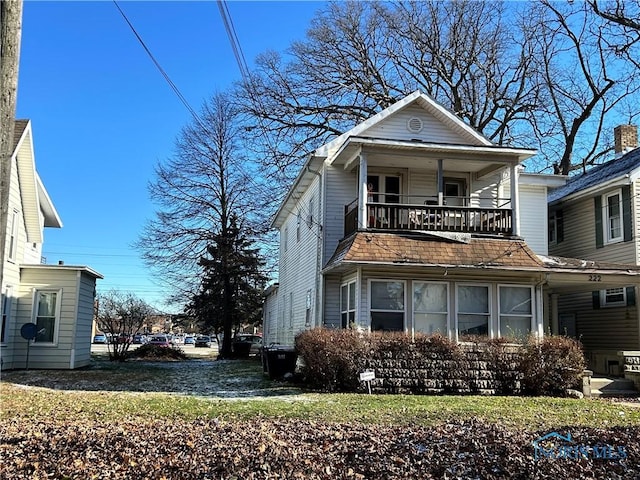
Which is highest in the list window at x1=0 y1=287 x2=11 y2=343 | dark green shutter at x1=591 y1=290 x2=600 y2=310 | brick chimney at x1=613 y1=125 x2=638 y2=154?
brick chimney at x1=613 y1=125 x2=638 y2=154

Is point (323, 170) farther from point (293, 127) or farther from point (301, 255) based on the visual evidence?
point (293, 127)

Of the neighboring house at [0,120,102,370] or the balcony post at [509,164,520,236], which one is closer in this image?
the balcony post at [509,164,520,236]

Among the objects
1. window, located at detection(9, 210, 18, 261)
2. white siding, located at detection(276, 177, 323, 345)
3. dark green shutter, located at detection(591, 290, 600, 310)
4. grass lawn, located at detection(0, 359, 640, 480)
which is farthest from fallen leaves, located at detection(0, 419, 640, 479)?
dark green shutter, located at detection(591, 290, 600, 310)

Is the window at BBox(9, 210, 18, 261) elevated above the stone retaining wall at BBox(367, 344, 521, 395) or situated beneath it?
elevated above

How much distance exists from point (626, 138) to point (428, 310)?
13.5m

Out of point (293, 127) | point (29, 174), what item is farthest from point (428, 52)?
point (29, 174)

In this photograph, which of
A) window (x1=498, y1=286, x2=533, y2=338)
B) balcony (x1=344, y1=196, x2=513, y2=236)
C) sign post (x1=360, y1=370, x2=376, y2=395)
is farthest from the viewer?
balcony (x1=344, y1=196, x2=513, y2=236)

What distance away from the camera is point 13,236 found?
18547 millimetres

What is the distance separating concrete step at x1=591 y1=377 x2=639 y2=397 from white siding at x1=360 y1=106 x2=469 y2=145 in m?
7.93

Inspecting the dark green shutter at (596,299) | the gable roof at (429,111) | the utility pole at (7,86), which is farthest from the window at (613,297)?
the utility pole at (7,86)

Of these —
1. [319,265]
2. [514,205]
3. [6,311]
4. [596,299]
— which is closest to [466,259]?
[514,205]

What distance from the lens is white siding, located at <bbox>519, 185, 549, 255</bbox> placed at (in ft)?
65.0

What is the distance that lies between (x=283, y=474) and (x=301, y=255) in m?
15.7

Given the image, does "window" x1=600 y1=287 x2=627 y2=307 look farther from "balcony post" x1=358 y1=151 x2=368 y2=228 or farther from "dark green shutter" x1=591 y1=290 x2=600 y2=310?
"balcony post" x1=358 y1=151 x2=368 y2=228
